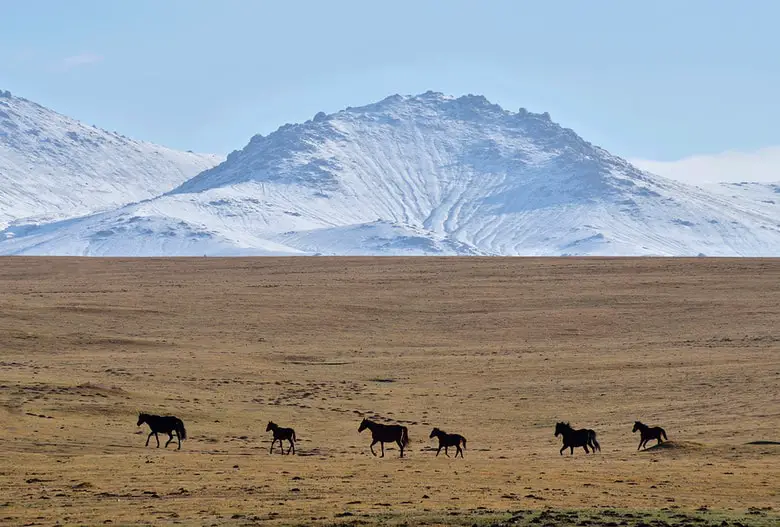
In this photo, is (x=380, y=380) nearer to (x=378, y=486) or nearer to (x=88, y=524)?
(x=378, y=486)

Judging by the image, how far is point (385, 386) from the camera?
53.7m

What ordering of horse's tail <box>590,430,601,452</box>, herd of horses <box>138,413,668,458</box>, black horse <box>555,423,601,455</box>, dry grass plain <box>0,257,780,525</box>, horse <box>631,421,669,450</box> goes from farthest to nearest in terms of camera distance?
horse <box>631,421,669,450</box> → horse's tail <box>590,430,601,452</box> → black horse <box>555,423,601,455</box> → herd of horses <box>138,413,668,458</box> → dry grass plain <box>0,257,780,525</box>

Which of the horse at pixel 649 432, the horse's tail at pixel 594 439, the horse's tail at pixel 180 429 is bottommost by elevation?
the horse's tail at pixel 180 429

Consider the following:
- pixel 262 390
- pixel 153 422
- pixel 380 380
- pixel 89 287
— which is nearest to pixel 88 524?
pixel 153 422

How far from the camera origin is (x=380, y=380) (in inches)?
2181

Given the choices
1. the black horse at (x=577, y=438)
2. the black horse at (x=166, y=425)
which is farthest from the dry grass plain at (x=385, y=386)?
the black horse at (x=166, y=425)

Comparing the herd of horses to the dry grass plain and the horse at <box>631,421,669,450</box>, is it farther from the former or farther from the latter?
the dry grass plain

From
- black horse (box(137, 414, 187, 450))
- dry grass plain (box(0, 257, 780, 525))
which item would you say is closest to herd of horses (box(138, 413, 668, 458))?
black horse (box(137, 414, 187, 450))

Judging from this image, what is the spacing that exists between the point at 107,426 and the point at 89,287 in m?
51.7

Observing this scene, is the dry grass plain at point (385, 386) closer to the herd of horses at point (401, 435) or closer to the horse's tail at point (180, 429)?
Result: the herd of horses at point (401, 435)

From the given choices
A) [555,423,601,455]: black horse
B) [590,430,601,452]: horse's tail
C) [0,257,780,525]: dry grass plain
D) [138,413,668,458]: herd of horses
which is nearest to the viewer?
[0,257,780,525]: dry grass plain

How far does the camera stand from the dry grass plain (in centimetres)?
2705

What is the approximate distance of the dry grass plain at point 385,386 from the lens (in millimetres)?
27047

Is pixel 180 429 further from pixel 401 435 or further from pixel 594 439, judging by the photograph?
pixel 594 439
